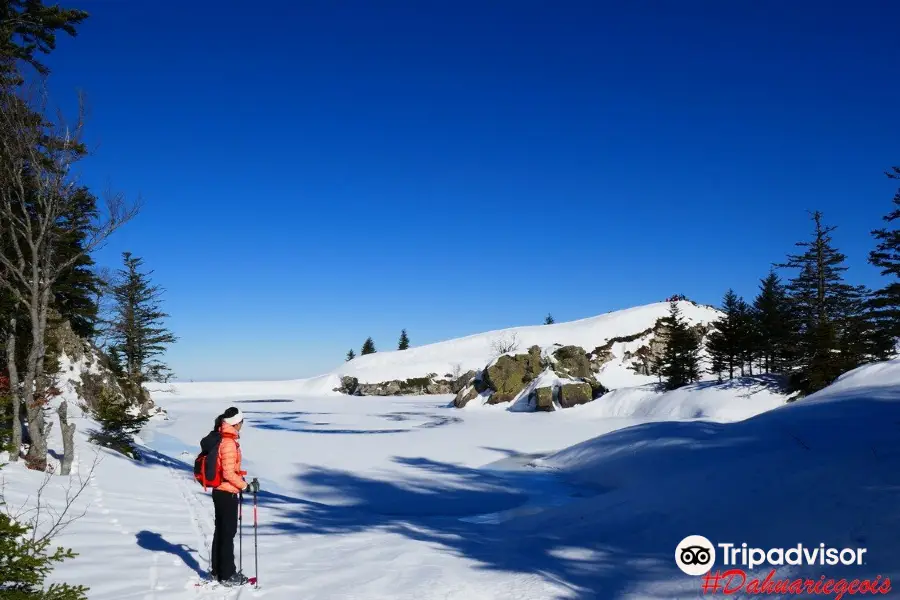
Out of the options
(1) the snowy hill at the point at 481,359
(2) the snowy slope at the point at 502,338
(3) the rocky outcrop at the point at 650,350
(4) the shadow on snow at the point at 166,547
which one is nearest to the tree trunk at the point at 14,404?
(4) the shadow on snow at the point at 166,547

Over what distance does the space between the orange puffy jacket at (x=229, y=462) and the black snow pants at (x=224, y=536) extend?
0.10 meters

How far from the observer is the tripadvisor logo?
5.68 meters

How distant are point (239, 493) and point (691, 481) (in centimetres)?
644

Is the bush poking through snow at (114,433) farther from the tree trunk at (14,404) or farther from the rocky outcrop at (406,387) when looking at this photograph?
the rocky outcrop at (406,387)

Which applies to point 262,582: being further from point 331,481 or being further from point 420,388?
point 420,388

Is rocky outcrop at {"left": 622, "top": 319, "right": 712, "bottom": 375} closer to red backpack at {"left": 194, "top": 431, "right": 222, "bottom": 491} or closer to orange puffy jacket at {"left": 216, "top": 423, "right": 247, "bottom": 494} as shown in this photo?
orange puffy jacket at {"left": 216, "top": 423, "right": 247, "bottom": 494}

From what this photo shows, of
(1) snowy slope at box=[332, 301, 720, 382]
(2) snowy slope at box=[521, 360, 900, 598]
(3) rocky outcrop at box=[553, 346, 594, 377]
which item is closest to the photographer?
(2) snowy slope at box=[521, 360, 900, 598]

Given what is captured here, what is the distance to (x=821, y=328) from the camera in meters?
23.2

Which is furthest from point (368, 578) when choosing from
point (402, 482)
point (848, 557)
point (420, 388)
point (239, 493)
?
point (420, 388)

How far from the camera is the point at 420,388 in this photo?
204 feet

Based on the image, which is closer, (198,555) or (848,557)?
(848,557)

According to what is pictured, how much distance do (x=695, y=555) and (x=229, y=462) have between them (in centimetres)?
530

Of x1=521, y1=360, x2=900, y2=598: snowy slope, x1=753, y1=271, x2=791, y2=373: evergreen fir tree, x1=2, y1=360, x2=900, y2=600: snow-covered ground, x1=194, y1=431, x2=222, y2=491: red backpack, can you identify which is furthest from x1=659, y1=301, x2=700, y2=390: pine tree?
x1=194, y1=431, x2=222, y2=491: red backpack

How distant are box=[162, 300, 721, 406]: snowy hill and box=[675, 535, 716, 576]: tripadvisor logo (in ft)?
156
